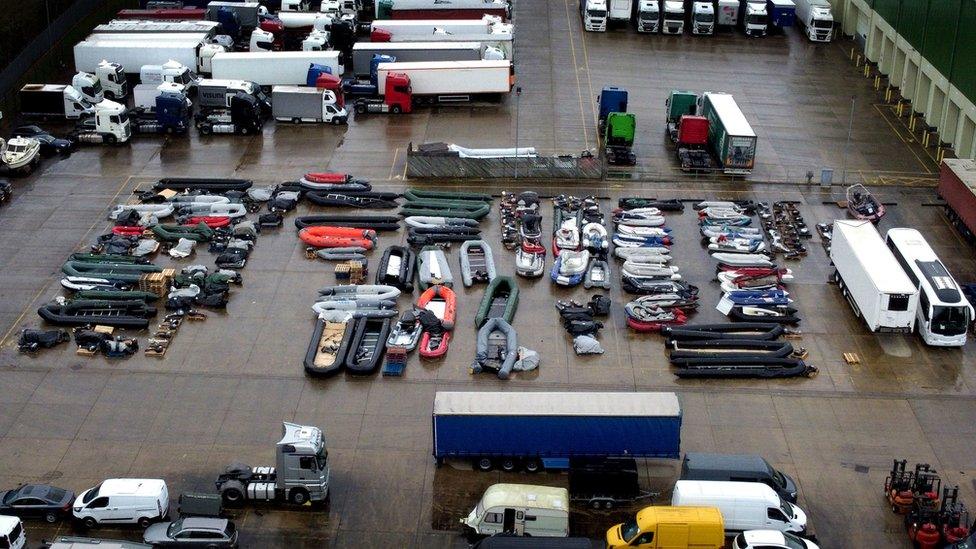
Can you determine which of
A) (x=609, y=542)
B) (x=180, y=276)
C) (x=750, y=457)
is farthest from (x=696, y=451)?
(x=180, y=276)

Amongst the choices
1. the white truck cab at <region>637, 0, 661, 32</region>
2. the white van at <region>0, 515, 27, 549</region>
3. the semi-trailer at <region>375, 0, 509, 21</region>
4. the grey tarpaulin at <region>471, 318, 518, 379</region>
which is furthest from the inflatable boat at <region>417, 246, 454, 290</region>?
the white truck cab at <region>637, 0, 661, 32</region>

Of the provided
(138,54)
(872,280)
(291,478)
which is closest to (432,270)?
(291,478)

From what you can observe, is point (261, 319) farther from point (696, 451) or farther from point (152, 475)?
point (696, 451)

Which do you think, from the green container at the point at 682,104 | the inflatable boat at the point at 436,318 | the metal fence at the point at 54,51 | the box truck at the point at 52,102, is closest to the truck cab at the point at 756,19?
the green container at the point at 682,104

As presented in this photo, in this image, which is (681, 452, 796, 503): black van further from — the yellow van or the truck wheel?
the truck wheel

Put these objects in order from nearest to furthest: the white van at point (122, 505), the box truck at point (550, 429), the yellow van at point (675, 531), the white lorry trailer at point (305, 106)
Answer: the yellow van at point (675, 531) < the white van at point (122, 505) < the box truck at point (550, 429) < the white lorry trailer at point (305, 106)

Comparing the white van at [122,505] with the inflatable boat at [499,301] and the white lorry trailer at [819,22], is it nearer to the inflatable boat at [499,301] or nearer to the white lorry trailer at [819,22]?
the inflatable boat at [499,301]
